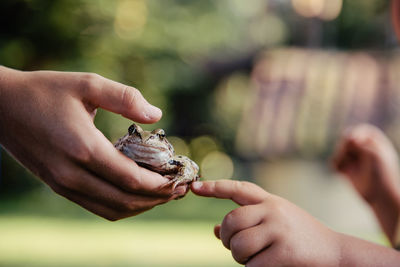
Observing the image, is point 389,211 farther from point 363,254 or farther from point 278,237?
point 278,237

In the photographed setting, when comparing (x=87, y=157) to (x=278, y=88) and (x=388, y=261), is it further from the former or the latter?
(x=278, y=88)

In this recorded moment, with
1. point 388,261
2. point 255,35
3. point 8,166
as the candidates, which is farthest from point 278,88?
point 388,261

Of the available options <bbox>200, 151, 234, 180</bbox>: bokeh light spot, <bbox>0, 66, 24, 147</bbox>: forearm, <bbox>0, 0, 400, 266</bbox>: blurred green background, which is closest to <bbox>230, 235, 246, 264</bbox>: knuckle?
<bbox>0, 66, 24, 147</bbox>: forearm

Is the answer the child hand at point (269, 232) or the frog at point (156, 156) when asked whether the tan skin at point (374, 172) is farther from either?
the frog at point (156, 156)

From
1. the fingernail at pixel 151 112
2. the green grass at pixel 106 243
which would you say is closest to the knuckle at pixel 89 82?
the fingernail at pixel 151 112

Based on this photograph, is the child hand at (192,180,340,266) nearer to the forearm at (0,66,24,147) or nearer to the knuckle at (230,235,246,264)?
the knuckle at (230,235,246,264)
